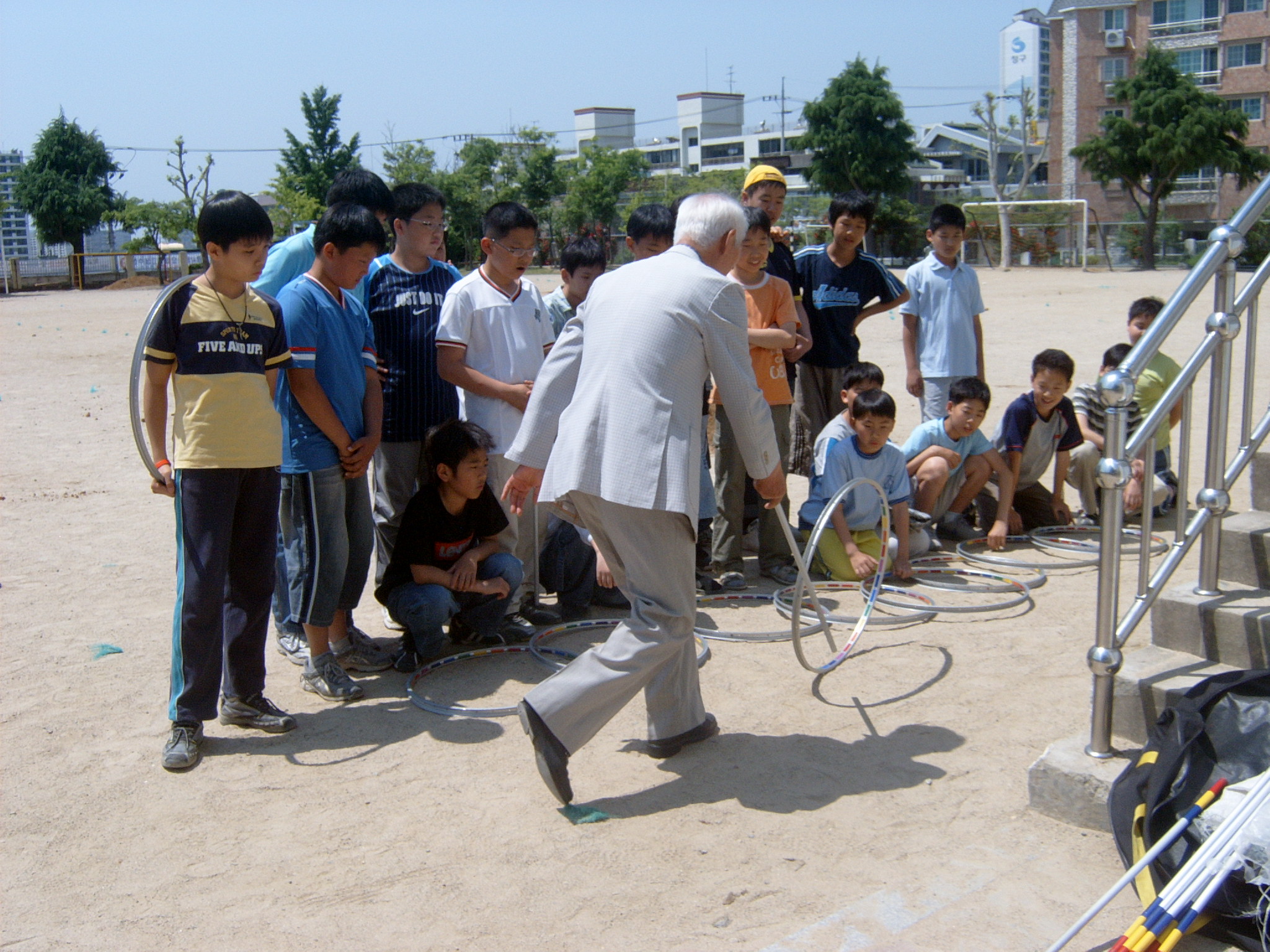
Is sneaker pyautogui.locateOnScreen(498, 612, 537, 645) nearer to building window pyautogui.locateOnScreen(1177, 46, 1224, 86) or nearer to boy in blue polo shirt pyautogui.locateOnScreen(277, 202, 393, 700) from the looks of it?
boy in blue polo shirt pyautogui.locateOnScreen(277, 202, 393, 700)

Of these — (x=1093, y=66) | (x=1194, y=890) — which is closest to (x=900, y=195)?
(x=1093, y=66)

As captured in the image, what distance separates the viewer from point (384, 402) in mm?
5367

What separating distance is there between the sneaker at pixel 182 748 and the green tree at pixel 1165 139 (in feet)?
145

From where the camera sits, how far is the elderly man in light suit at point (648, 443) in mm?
3637

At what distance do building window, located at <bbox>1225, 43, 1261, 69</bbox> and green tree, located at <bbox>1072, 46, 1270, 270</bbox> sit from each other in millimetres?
15838

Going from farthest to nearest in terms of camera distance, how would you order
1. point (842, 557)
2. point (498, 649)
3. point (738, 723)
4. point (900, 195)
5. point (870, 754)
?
1. point (900, 195)
2. point (842, 557)
3. point (498, 649)
4. point (738, 723)
5. point (870, 754)

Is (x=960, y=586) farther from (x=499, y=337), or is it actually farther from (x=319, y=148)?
(x=319, y=148)

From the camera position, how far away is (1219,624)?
12.1ft

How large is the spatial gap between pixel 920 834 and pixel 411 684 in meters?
2.37

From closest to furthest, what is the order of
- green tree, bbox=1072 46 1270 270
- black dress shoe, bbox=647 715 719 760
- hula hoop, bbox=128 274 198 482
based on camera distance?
1. hula hoop, bbox=128 274 198 482
2. black dress shoe, bbox=647 715 719 760
3. green tree, bbox=1072 46 1270 270

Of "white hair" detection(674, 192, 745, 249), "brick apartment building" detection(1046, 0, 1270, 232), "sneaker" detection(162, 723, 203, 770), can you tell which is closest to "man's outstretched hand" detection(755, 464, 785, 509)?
"white hair" detection(674, 192, 745, 249)

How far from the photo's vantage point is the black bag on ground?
281 cm

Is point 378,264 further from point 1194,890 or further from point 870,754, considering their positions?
point 1194,890

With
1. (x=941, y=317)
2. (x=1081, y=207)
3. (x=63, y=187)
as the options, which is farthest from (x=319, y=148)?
(x=941, y=317)
